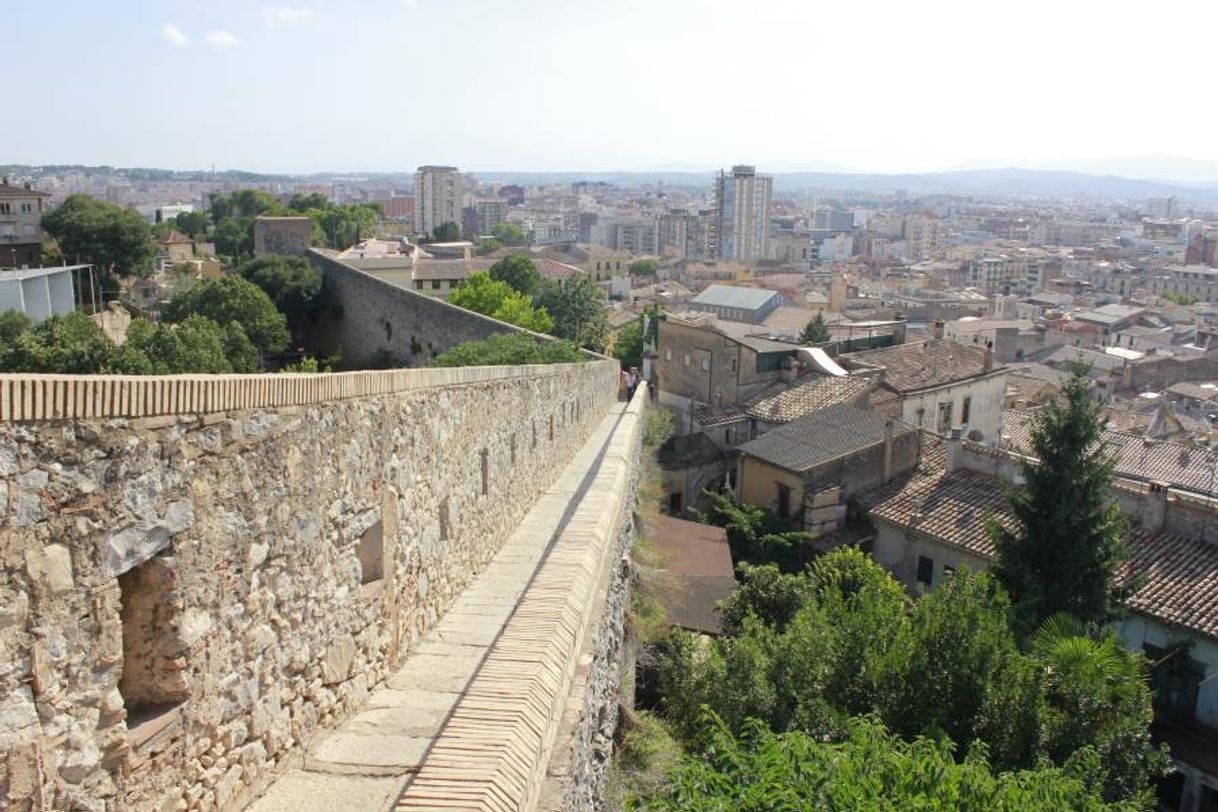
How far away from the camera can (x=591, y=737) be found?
281 inches

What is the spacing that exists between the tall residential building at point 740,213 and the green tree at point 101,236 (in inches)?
5304

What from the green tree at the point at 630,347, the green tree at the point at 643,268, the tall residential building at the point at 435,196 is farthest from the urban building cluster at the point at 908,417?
the tall residential building at the point at 435,196

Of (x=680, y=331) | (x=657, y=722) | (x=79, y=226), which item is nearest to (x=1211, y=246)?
(x=680, y=331)

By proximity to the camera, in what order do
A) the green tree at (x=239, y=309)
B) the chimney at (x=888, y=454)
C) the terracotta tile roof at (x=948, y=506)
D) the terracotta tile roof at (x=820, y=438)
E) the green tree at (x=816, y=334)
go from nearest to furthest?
1. the terracotta tile roof at (x=948, y=506)
2. the terracotta tile roof at (x=820, y=438)
3. the chimney at (x=888, y=454)
4. the green tree at (x=239, y=309)
5. the green tree at (x=816, y=334)

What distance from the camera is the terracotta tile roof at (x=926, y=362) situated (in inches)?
1227

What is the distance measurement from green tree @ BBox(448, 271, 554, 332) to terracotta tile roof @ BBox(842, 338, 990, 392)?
1059cm

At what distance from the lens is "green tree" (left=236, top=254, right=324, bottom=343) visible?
34094 millimetres

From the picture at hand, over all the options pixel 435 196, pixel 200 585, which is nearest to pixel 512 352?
pixel 200 585

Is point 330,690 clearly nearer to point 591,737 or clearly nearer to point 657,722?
point 591,737

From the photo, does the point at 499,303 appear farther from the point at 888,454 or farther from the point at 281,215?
the point at 281,215

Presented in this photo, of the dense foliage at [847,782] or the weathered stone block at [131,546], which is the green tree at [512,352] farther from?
the weathered stone block at [131,546]

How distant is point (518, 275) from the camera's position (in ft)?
149

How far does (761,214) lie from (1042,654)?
169 metres

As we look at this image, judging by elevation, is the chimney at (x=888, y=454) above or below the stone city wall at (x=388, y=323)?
below
